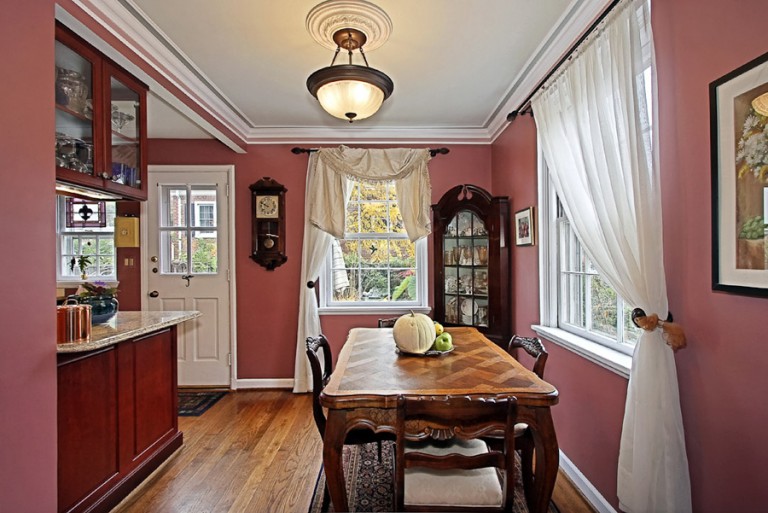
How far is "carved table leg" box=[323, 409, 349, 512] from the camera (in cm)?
145

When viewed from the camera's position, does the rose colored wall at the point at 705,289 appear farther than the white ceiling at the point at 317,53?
No

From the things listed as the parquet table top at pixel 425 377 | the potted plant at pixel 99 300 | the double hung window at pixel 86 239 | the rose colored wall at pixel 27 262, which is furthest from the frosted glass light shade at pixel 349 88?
the double hung window at pixel 86 239

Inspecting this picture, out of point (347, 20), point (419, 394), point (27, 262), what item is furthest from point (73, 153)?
point (419, 394)

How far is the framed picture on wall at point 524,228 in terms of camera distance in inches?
→ 114

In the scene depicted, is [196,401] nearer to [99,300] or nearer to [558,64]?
[99,300]

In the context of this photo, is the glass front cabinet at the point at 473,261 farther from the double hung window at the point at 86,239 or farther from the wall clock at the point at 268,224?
the double hung window at the point at 86,239

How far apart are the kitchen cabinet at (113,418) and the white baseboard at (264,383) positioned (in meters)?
1.26

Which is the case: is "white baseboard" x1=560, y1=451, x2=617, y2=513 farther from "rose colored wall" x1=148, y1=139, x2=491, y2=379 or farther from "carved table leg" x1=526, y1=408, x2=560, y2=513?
"rose colored wall" x1=148, y1=139, x2=491, y2=379

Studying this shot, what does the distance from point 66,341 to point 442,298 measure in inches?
110

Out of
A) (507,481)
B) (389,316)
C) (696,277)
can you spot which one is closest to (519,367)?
(507,481)

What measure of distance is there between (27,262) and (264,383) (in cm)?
280

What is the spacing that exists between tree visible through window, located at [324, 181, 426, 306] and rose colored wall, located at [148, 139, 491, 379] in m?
0.30

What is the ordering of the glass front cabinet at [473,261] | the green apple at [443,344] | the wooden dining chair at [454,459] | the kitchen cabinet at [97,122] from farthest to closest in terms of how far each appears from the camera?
1. the glass front cabinet at [473,261]
2. the green apple at [443,344]
3. the kitchen cabinet at [97,122]
4. the wooden dining chair at [454,459]

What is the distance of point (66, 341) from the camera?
179 cm
